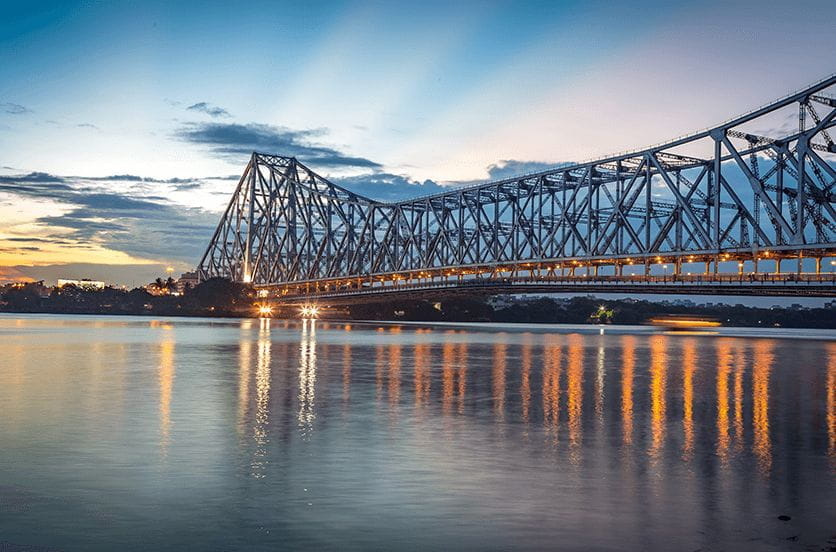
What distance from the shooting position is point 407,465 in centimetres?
1345

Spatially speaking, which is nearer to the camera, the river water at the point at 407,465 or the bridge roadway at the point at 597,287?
the river water at the point at 407,465

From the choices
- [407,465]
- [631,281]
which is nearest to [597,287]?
[631,281]

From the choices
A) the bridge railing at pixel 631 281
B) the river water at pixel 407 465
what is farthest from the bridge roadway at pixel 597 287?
the river water at pixel 407 465

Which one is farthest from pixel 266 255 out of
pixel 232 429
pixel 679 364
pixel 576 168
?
pixel 232 429

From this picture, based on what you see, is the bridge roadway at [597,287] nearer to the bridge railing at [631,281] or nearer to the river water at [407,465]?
the bridge railing at [631,281]

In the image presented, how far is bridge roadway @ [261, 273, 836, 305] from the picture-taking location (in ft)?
251

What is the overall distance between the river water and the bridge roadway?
5352cm

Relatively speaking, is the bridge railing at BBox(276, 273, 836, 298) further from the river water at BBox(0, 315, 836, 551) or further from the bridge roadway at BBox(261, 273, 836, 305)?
the river water at BBox(0, 315, 836, 551)

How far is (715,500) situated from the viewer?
11273mm

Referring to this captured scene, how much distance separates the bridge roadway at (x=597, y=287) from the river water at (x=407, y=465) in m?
53.5

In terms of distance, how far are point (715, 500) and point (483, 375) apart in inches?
822

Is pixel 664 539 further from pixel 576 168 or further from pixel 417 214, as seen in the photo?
pixel 417 214

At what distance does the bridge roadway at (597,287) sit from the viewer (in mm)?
76562

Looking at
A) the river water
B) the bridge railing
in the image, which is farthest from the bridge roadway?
the river water
